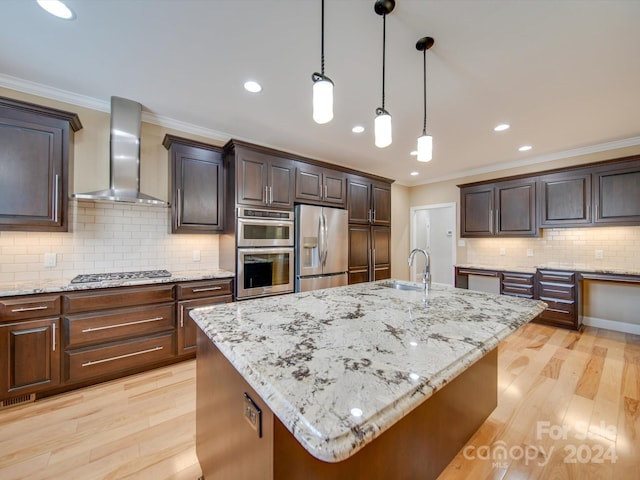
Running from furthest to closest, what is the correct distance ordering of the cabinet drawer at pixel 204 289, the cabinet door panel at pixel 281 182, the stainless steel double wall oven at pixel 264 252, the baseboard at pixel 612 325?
the baseboard at pixel 612 325 → the cabinet door panel at pixel 281 182 → the stainless steel double wall oven at pixel 264 252 → the cabinet drawer at pixel 204 289

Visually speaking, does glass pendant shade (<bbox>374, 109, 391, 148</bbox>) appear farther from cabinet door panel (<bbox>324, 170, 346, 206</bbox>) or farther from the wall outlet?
the wall outlet

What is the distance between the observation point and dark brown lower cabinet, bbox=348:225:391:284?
13.7ft

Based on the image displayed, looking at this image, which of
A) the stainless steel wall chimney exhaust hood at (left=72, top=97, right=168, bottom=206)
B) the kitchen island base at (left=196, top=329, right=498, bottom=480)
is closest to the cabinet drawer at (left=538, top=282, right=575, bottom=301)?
the kitchen island base at (left=196, top=329, right=498, bottom=480)

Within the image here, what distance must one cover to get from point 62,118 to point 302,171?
2336 mm

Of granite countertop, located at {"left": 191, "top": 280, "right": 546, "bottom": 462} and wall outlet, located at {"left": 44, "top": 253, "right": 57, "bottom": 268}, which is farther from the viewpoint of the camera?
wall outlet, located at {"left": 44, "top": 253, "right": 57, "bottom": 268}

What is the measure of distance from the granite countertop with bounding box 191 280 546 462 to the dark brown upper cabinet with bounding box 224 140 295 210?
170 centimetres

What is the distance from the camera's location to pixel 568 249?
161 inches

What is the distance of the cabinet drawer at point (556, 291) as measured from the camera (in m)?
3.61

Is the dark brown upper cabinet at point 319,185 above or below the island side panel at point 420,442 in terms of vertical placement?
above

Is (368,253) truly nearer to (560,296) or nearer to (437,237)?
(437,237)

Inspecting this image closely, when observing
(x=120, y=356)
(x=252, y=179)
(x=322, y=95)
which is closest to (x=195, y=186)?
(x=252, y=179)

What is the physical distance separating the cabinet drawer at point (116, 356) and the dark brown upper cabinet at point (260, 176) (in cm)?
161

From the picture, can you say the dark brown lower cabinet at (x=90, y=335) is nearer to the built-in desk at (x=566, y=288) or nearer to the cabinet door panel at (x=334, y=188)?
the cabinet door panel at (x=334, y=188)

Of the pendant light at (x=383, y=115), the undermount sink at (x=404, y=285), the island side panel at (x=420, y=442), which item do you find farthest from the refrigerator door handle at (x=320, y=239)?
the island side panel at (x=420, y=442)
